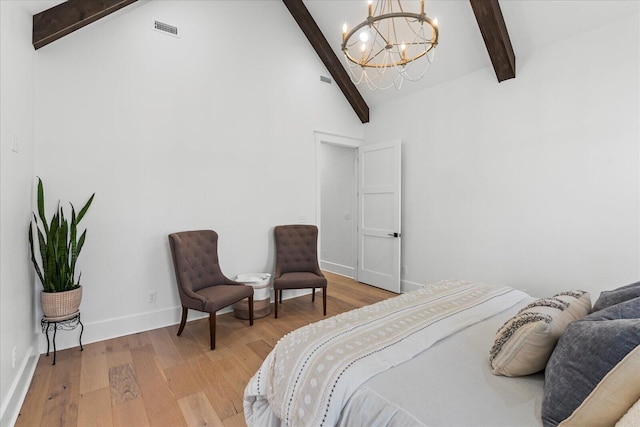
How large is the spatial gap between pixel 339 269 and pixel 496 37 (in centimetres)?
421

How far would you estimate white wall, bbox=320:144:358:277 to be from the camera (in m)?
5.51

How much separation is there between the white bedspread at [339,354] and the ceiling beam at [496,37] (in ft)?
8.87

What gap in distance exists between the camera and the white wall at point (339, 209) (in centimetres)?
551

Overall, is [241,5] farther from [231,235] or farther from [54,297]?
[54,297]

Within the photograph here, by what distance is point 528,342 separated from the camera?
1159 mm

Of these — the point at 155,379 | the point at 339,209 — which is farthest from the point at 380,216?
the point at 155,379

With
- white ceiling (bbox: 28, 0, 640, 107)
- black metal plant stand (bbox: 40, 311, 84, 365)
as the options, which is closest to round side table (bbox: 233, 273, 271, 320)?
black metal plant stand (bbox: 40, 311, 84, 365)

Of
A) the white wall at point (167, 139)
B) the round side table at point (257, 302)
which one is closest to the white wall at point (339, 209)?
the white wall at point (167, 139)

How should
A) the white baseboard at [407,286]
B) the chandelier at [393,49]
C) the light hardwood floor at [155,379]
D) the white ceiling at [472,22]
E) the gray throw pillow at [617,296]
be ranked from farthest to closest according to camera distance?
the white baseboard at [407,286], the chandelier at [393,49], the white ceiling at [472,22], the light hardwood floor at [155,379], the gray throw pillow at [617,296]

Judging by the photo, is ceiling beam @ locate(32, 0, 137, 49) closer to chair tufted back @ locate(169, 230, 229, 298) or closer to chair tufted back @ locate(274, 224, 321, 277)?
chair tufted back @ locate(169, 230, 229, 298)

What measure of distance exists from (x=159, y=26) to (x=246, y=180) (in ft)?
6.07

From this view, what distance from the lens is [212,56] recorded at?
3.51m

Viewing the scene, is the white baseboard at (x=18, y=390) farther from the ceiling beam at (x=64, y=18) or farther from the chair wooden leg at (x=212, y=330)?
the ceiling beam at (x=64, y=18)

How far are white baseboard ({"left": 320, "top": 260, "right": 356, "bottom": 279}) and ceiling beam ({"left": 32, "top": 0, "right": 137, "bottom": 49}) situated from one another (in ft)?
15.5
